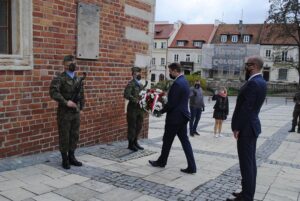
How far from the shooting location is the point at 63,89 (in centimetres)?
562

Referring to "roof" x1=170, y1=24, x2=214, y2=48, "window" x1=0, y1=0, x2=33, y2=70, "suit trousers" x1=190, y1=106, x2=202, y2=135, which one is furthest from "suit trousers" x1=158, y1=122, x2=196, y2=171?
"roof" x1=170, y1=24, x2=214, y2=48

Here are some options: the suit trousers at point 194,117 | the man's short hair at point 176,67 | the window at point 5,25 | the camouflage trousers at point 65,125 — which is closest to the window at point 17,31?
the window at point 5,25

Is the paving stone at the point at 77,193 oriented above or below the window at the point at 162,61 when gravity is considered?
below

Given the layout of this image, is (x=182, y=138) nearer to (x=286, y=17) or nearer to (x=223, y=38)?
(x=286, y=17)

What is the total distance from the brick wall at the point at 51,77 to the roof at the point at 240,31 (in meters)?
50.6

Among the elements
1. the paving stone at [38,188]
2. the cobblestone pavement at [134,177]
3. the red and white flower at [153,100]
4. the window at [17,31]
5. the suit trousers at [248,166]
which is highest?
the window at [17,31]

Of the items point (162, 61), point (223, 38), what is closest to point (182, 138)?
point (223, 38)

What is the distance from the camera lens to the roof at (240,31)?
55969mm

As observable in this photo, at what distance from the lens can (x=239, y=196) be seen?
473 centimetres

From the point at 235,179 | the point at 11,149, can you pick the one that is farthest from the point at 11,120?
the point at 235,179

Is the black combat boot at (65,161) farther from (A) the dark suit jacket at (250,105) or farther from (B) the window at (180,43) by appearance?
(B) the window at (180,43)

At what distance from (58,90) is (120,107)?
2.81 meters

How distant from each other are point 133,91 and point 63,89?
1902mm

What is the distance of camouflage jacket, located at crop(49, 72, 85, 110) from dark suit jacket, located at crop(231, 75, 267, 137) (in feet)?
8.55
